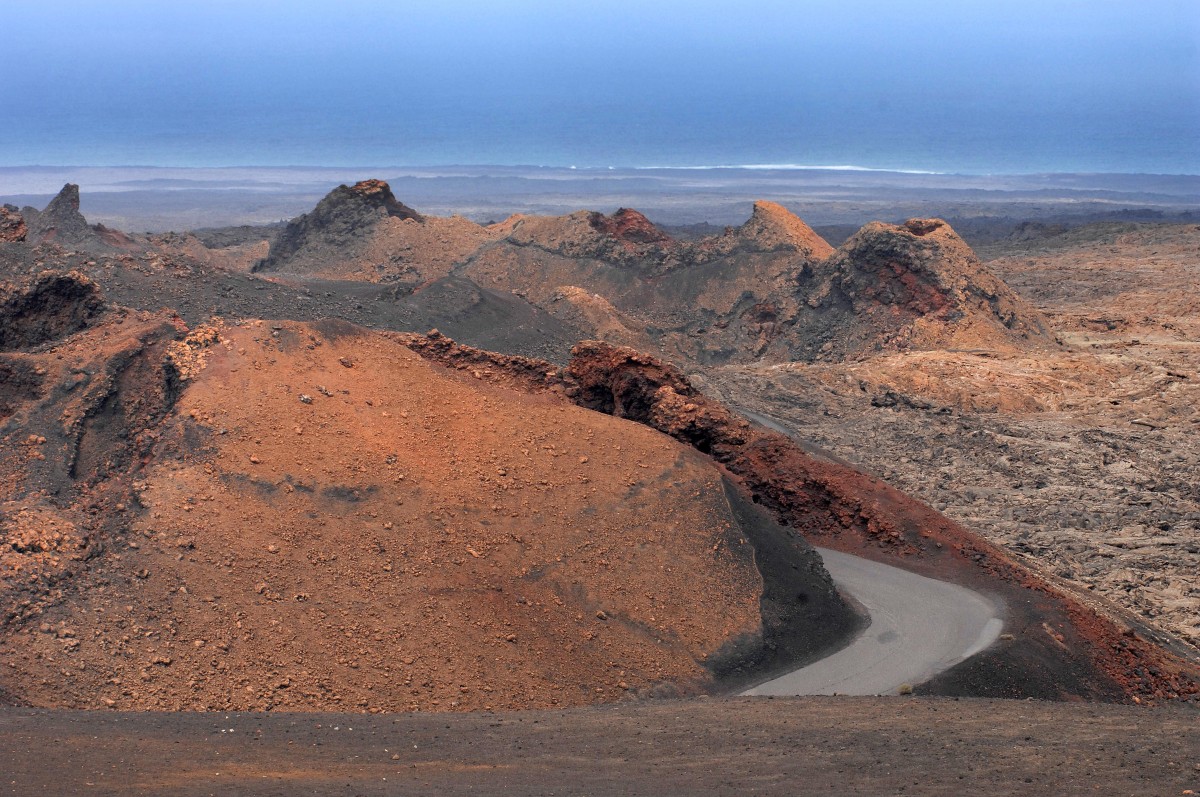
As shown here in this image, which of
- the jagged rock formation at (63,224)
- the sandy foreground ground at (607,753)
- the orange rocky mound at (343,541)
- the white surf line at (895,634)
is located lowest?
the white surf line at (895,634)

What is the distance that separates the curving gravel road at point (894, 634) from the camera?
1619 centimetres

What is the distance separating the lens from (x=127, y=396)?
16.7 meters

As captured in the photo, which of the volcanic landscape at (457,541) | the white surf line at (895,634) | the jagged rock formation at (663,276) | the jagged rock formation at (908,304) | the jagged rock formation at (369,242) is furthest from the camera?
the jagged rock formation at (369,242)

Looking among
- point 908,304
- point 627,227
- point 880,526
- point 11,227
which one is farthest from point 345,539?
point 627,227

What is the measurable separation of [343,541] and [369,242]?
41.5 m

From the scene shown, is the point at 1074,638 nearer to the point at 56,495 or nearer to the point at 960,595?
the point at 960,595

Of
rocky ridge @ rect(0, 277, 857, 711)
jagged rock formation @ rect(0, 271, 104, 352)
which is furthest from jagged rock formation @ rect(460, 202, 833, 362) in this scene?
rocky ridge @ rect(0, 277, 857, 711)

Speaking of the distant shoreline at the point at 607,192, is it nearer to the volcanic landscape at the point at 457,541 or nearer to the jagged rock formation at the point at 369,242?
the jagged rock formation at the point at 369,242

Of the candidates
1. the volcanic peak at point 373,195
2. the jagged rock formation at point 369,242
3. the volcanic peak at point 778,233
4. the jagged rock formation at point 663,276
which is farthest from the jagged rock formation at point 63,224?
the volcanic peak at point 778,233

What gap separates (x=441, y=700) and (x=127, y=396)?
623 centimetres

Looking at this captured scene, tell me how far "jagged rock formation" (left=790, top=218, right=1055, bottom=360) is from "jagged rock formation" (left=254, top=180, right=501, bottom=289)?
17506 millimetres

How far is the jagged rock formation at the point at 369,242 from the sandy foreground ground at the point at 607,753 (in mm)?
41039

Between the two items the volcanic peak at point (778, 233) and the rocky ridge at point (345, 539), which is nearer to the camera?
Answer: the rocky ridge at point (345, 539)

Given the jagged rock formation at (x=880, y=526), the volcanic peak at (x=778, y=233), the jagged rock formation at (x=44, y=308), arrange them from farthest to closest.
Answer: the volcanic peak at (x=778, y=233) < the jagged rock formation at (x=44, y=308) < the jagged rock formation at (x=880, y=526)
